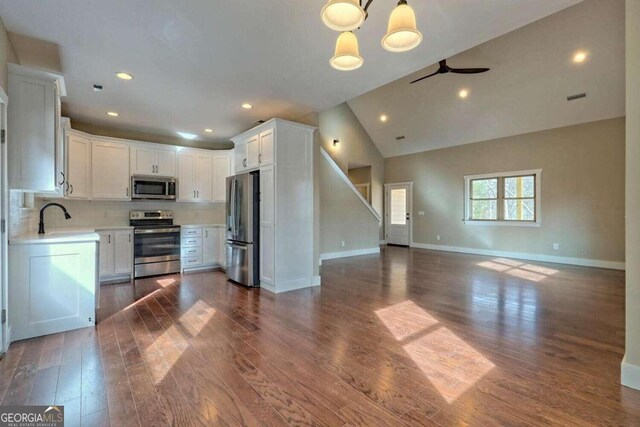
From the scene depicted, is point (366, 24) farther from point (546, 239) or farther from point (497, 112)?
point (546, 239)

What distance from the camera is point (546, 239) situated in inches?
266

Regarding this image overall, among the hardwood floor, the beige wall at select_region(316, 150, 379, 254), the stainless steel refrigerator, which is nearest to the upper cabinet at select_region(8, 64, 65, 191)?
the hardwood floor

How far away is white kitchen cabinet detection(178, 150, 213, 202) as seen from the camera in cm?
570

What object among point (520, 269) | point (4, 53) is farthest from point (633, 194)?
point (4, 53)

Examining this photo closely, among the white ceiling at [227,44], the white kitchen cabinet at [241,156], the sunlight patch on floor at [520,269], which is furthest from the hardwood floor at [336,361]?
the white ceiling at [227,44]

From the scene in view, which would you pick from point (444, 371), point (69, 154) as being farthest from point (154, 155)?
point (444, 371)

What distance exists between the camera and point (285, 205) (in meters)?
4.32

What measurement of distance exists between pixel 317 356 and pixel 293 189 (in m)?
2.53

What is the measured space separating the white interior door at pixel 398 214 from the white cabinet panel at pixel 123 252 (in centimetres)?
738

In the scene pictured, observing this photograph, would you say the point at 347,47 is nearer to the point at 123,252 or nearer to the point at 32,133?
the point at 32,133

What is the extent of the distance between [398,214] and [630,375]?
26.1 feet

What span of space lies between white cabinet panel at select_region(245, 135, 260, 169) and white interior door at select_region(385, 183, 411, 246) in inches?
241

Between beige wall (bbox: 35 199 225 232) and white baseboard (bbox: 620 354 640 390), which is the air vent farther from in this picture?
beige wall (bbox: 35 199 225 232)

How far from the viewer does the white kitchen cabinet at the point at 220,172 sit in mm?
6045
